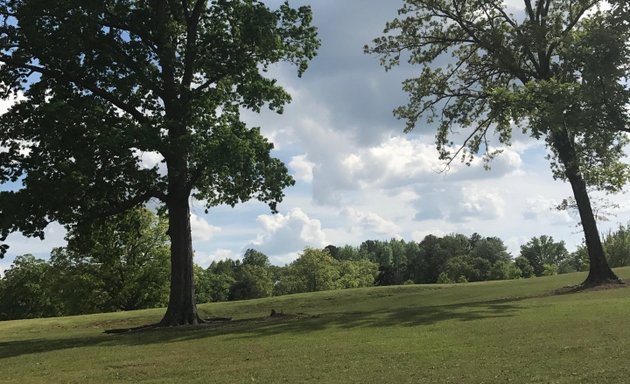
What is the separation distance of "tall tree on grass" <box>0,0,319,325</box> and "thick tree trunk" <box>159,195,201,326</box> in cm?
5

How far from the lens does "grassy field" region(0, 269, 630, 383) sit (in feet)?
34.3

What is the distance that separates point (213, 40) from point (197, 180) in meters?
6.57

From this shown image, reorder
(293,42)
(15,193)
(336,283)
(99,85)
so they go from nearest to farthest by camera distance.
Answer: (15,193) → (99,85) → (293,42) → (336,283)

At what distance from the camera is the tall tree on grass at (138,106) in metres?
22.2

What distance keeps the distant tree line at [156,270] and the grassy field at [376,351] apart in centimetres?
1107

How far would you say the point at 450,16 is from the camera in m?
33.2

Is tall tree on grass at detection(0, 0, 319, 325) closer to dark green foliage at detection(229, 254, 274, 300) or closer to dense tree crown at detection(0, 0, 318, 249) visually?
dense tree crown at detection(0, 0, 318, 249)

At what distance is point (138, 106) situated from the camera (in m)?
25.1

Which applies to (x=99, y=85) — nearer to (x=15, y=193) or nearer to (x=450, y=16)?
(x=15, y=193)

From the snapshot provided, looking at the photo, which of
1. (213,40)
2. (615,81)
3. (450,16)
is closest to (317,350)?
(615,81)

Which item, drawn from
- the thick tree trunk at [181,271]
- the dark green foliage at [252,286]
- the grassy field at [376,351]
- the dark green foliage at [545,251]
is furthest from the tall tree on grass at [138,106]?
the dark green foliage at [545,251]

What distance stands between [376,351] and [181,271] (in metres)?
13.6

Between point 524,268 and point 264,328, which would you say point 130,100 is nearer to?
point 264,328

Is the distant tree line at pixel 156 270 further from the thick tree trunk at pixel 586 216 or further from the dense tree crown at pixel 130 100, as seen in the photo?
the thick tree trunk at pixel 586 216
